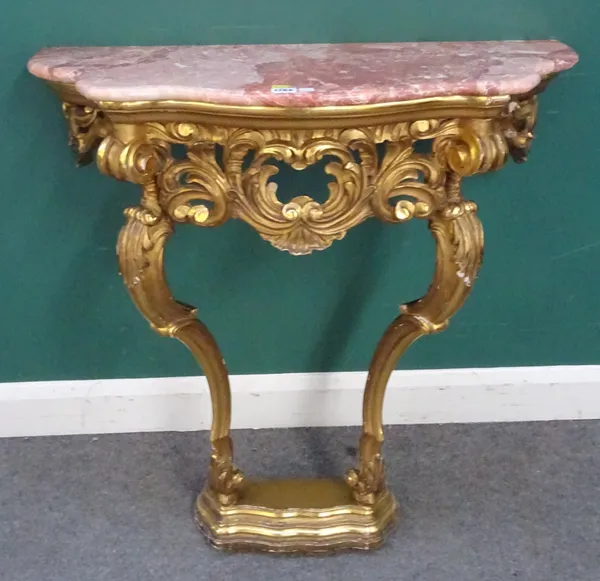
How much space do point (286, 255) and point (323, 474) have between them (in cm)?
40

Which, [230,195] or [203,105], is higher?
[203,105]

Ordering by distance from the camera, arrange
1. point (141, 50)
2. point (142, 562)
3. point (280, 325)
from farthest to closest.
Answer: point (280, 325) < point (142, 562) < point (141, 50)

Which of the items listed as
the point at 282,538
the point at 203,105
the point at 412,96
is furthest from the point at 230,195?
the point at 282,538

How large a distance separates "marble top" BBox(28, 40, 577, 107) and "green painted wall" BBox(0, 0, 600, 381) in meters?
0.05

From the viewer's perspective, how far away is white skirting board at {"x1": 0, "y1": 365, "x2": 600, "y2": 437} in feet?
4.63

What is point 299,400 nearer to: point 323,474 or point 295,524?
point 323,474

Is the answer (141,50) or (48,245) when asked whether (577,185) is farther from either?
(48,245)

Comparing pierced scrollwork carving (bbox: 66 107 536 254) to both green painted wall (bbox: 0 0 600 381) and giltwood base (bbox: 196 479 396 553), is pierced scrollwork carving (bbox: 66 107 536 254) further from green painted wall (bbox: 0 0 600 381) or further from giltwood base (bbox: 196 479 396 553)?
giltwood base (bbox: 196 479 396 553)

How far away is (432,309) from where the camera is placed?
→ 3.45 feet

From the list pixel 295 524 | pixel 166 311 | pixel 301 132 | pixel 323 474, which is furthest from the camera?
pixel 323 474

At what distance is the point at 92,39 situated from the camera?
43.8 inches

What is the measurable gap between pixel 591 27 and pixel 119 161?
2.44 ft

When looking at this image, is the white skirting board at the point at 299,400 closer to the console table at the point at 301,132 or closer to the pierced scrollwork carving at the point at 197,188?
the console table at the point at 301,132

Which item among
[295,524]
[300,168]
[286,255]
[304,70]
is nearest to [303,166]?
[300,168]
